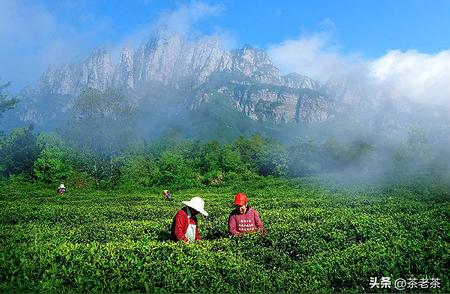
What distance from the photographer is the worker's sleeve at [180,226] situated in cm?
895

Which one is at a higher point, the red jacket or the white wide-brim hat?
the white wide-brim hat

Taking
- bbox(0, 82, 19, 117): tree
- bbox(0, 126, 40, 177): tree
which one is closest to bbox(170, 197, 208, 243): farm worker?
bbox(0, 82, 19, 117): tree

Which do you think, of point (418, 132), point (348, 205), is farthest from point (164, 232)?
point (418, 132)

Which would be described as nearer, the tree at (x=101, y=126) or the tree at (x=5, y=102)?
the tree at (x=5, y=102)

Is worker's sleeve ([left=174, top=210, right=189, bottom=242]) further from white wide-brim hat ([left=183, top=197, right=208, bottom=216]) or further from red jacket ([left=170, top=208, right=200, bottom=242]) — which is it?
white wide-brim hat ([left=183, top=197, right=208, bottom=216])

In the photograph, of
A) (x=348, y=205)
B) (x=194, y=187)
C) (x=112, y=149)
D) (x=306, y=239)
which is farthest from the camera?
(x=112, y=149)

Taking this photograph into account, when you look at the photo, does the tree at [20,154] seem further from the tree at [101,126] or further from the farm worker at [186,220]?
the farm worker at [186,220]

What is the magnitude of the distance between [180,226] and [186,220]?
20 centimetres

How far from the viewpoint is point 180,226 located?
9016 millimetres

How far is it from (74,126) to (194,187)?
2725 centimetres

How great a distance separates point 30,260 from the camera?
6551 mm

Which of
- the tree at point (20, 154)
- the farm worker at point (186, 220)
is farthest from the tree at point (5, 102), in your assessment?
the farm worker at point (186, 220)

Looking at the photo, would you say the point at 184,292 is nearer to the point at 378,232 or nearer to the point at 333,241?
the point at 333,241

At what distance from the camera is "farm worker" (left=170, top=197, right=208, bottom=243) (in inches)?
353
